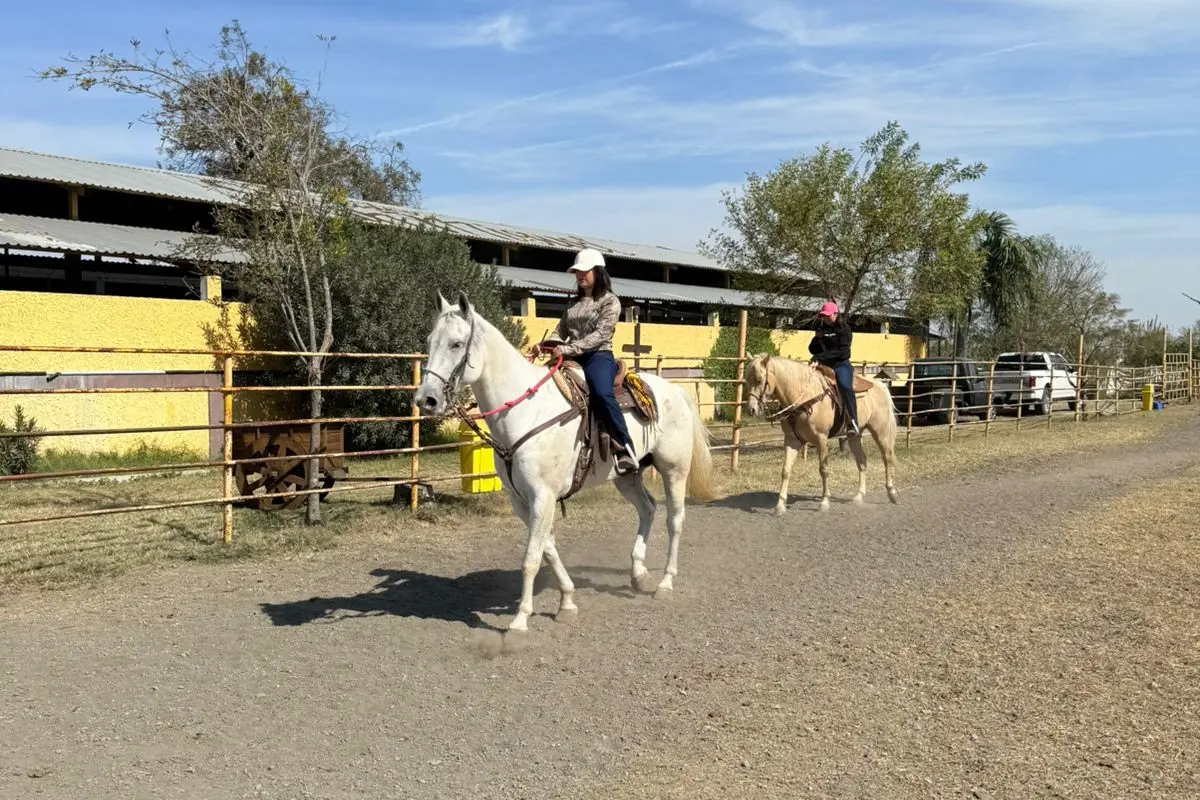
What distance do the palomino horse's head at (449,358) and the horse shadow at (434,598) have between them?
1.64 m

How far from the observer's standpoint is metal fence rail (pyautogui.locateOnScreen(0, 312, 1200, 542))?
297 inches

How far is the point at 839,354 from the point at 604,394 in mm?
5532

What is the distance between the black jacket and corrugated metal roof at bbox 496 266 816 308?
38.2 feet

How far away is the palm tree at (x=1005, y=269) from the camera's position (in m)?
35.0

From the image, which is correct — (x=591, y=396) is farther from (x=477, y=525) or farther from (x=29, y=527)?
(x=29, y=527)

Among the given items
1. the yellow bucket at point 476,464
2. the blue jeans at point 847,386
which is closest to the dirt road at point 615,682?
the yellow bucket at point 476,464

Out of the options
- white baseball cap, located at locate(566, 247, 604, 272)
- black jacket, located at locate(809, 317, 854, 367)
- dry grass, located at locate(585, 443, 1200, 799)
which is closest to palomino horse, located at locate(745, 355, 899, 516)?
black jacket, located at locate(809, 317, 854, 367)

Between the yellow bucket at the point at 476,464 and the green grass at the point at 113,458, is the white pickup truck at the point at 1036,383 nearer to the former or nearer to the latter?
the yellow bucket at the point at 476,464

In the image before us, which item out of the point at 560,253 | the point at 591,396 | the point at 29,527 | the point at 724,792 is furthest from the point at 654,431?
the point at 560,253

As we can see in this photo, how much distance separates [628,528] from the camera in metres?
9.20

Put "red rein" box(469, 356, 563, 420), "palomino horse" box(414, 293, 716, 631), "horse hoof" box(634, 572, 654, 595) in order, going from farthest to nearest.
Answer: "horse hoof" box(634, 572, 654, 595)
"red rein" box(469, 356, 563, 420)
"palomino horse" box(414, 293, 716, 631)

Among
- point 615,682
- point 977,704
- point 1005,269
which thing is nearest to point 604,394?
point 615,682

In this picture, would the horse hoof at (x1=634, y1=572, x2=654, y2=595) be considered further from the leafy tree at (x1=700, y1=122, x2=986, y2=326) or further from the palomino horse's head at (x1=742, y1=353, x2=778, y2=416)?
the leafy tree at (x1=700, y1=122, x2=986, y2=326)

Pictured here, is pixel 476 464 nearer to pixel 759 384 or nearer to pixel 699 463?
pixel 759 384
